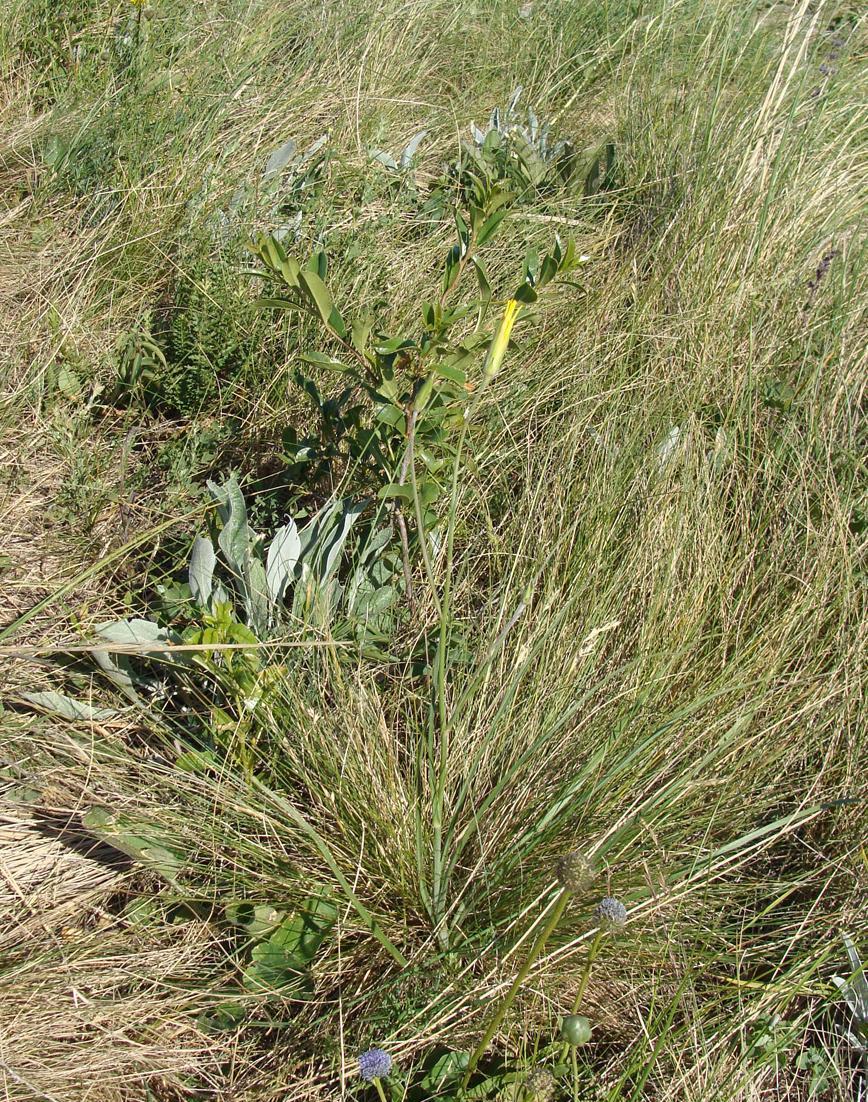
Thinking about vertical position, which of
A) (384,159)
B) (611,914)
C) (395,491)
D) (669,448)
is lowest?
(669,448)

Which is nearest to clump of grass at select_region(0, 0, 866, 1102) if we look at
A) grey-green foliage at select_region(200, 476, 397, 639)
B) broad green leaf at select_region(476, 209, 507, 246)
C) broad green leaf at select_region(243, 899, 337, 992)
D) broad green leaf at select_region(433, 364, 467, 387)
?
broad green leaf at select_region(243, 899, 337, 992)

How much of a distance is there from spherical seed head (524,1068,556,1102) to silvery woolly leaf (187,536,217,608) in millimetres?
823

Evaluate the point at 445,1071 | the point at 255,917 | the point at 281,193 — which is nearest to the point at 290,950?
the point at 255,917

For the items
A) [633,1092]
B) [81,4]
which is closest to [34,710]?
[633,1092]

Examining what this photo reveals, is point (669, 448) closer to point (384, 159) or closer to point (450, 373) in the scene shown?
point (450, 373)

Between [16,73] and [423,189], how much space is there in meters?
1.16

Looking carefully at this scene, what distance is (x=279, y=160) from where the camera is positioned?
2537mm

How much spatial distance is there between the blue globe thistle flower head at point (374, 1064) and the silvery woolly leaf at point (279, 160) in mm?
2108

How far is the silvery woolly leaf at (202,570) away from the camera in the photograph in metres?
1.54

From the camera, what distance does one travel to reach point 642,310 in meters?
2.31

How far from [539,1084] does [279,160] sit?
2.19 m

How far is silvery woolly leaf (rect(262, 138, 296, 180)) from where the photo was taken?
2521mm

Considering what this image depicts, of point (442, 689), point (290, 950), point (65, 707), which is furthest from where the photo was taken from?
point (65, 707)

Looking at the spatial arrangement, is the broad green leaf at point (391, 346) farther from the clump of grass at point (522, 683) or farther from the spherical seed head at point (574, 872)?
the spherical seed head at point (574, 872)
